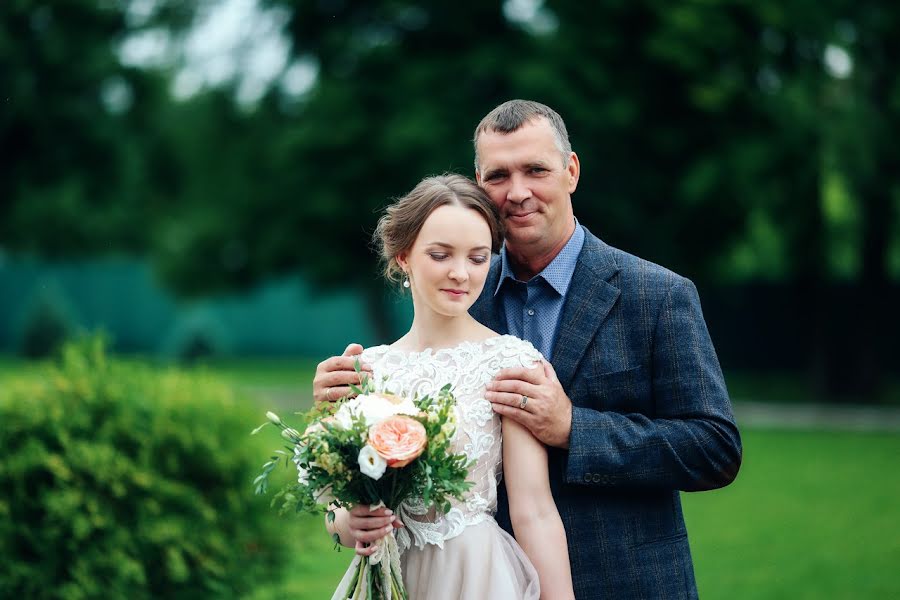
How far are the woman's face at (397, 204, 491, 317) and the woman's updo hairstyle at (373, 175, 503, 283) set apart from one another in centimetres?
Answer: 2

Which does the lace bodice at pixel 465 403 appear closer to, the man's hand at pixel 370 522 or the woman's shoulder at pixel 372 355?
the woman's shoulder at pixel 372 355

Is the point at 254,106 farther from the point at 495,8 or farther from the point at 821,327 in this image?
the point at 821,327

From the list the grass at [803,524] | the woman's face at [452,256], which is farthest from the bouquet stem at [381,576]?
the grass at [803,524]

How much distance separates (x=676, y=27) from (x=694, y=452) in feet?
52.0

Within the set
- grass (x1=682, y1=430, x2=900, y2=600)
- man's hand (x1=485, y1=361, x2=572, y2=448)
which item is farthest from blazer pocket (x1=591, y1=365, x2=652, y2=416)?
grass (x1=682, y1=430, x2=900, y2=600)

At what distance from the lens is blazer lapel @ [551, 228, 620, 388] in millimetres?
3562

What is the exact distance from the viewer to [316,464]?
3.18 metres

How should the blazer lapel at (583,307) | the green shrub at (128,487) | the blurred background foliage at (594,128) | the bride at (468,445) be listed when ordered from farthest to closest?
the blurred background foliage at (594,128), the green shrub at (128,487), the blazer lapel at (583,307), the bride at (468,445)

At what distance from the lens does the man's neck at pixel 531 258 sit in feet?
12.4

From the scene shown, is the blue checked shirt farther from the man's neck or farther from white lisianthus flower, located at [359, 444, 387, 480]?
white lisianthus flower, located at [359, 444, 387, 480]

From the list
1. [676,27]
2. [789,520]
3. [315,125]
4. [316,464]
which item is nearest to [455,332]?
[316,464]

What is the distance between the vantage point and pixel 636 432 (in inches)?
135

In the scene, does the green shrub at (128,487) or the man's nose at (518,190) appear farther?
the green shrub at (128,487)

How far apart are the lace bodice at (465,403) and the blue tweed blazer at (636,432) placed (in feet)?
0.56
